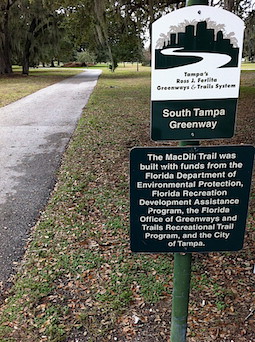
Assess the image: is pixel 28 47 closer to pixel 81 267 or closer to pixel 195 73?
pixel 81 267

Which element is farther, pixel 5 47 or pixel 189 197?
pixel 5 47

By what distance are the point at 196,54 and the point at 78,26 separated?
11.2m

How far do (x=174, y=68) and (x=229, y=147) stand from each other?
44cm

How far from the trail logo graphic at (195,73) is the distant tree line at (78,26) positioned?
5994mm

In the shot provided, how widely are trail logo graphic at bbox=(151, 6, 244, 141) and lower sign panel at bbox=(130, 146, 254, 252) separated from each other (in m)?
0.10

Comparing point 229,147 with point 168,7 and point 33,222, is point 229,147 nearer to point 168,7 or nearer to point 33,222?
point 33,222

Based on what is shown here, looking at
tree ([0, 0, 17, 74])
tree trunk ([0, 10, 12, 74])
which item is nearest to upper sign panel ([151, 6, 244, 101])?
tree ([0, 0, 17, 74])

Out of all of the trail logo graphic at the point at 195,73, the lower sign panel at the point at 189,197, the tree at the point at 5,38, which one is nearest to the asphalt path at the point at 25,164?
the lower sign panel at the point at 189,197

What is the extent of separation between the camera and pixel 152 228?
1694mm

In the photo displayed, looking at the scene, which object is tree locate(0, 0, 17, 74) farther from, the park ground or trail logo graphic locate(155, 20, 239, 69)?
trail logo graphic locate(155, 20, 239, 69)

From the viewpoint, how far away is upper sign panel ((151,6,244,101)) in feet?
4.63

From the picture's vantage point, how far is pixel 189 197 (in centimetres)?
164

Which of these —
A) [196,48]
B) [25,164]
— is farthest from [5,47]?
[196,48]

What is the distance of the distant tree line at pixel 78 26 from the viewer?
10500mm
